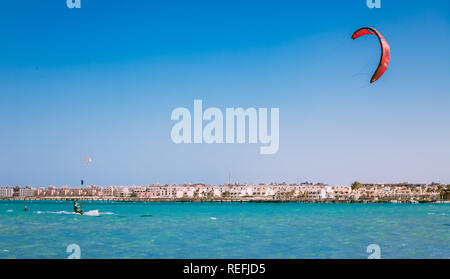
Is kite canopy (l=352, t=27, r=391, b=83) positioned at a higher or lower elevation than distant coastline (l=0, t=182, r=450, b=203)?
higher

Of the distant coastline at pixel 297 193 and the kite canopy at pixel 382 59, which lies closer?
the kite canopy at pixel 382 59

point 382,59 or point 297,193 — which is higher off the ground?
point 382,59

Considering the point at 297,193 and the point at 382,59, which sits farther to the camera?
the point at 297,193

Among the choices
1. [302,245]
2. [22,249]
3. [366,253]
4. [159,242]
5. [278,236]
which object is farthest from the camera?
[278,236]

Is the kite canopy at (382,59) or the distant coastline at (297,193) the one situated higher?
the kite canopy at (382,59)

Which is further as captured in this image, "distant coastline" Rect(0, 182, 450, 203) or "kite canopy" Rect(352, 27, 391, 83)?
Answer: "distant coastline" Rect(0, 182, 450, 203)

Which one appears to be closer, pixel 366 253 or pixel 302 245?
pixel 366 253
